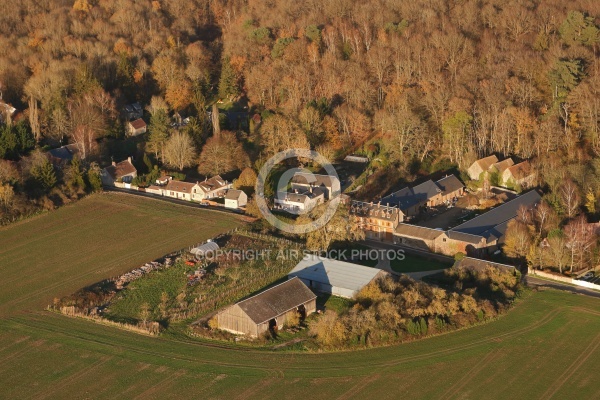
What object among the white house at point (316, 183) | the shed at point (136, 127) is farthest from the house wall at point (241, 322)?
the shed at point (136, 127)

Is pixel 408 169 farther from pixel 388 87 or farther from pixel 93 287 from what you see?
pixel 93 287

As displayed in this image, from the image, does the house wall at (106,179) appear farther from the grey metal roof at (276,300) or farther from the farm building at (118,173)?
the grey metal roof at (276,300)

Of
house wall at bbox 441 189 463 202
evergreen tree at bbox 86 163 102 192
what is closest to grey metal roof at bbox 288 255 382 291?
house wall at bbox 441 189 463 202

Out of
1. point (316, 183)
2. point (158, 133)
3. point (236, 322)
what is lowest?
point (236, 322)

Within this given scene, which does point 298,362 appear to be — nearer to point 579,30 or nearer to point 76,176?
point 76,176

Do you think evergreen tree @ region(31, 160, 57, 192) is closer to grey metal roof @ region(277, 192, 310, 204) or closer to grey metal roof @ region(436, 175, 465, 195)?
grey metal roof @ region(277, 192, 310, 204)

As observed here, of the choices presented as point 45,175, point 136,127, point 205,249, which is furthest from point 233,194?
point 136,127
